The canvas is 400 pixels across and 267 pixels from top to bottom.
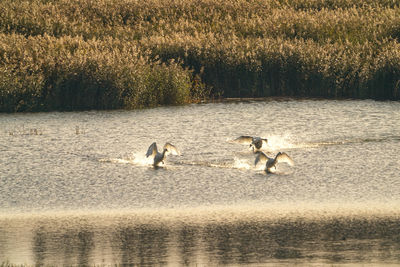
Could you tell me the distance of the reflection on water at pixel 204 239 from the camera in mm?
9367

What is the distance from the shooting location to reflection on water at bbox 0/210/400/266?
9.37 metres

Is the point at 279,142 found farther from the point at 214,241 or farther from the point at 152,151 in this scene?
the point at 214,241

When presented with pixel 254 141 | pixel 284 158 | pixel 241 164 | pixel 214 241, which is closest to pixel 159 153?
pixel 241 164

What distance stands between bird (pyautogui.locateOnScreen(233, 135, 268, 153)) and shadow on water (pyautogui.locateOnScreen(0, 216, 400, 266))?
532 cm

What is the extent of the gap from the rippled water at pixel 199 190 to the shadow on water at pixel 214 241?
0.02m

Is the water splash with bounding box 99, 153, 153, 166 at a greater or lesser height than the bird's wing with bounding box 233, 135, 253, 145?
lesser

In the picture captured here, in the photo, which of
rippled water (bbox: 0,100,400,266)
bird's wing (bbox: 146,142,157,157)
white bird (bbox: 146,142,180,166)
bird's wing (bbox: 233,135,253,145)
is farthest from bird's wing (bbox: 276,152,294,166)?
bird's wing (bbox: 146,142,157,157)

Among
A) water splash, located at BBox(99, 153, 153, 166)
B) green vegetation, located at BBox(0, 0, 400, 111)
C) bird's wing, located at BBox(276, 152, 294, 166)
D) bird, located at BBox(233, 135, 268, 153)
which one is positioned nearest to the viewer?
bird's wing, located at BBox(276, 152, 294, 166)

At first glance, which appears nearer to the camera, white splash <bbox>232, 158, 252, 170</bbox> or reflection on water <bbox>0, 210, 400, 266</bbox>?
reflection on water <bbox>0, 210, 400, 266</bbox>

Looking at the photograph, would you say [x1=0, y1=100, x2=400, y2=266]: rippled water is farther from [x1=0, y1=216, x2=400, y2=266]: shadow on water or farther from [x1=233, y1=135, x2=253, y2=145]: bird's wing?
[x1=233, y1=135, x2=253, y2=145]: bird's wing

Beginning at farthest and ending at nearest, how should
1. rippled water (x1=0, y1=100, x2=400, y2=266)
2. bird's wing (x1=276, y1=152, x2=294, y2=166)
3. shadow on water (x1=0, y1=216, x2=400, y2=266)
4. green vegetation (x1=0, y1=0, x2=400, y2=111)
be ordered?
green vegetation (x1=0, y1=0, x2=400, y2=111) < bird's wing (x1=276, y1=152, x2=294, y2=166) < rippled water (x1=0, y1=100, x2=400, y2=266) < shadow on water (x1=0, y1=216, x2=400, y2=266)

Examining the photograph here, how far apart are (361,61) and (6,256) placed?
686 inches

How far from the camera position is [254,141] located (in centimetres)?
1641

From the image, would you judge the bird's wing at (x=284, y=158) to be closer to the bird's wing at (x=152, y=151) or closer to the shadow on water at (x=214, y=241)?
the bird's wing at (x=152, y=151)
